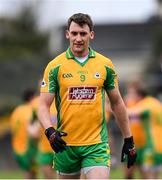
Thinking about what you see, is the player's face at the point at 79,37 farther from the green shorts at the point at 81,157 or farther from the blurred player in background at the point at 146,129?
the blurred player in background at the point at 146,129

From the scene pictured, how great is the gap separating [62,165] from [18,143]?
980 centimetres

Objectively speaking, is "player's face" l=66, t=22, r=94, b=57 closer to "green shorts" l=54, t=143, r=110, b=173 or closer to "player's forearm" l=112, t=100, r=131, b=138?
"player's forearm" l=112, t=100, r=131, b=138

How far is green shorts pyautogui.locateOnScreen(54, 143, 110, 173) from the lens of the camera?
32.7 ft

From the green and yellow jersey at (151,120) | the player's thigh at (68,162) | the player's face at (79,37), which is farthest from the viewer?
the green and yellow jersey at (151,120)

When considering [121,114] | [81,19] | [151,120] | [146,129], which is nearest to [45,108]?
[121,114]

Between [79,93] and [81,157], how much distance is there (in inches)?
28.6

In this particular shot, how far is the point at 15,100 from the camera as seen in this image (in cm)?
3138

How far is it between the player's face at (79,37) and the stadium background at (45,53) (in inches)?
490

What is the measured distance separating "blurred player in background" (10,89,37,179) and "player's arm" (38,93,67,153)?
8492 millimetres

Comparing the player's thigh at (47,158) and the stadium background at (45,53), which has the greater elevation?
the stadium background at (45,53)

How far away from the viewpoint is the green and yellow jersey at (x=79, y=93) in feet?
32.7

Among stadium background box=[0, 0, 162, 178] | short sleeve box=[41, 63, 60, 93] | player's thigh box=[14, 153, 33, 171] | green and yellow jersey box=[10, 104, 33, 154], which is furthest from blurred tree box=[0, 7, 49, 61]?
short sleeve box=[41, 63, 60, 93]

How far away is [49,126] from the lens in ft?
32.4

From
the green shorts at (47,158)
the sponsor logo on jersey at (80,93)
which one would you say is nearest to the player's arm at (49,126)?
the sponsor logo on jersey at (80,93)
